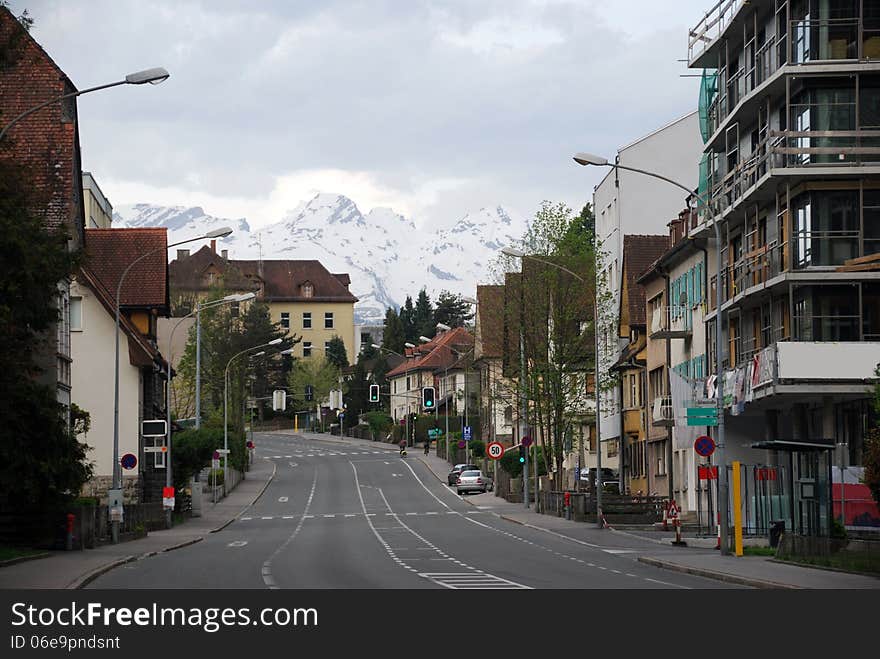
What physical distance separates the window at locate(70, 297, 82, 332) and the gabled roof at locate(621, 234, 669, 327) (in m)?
25.8

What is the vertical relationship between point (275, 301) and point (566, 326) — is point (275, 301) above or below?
above

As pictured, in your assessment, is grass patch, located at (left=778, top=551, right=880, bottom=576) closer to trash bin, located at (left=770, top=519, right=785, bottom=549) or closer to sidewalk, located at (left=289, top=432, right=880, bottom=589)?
sidewalk, located at (left=289, top=432, right=880, bottom=589)

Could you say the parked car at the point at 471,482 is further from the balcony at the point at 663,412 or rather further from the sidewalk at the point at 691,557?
the balcony at the point at 663,412

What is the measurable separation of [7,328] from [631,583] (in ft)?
38.9

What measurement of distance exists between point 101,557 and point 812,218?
21.8 m

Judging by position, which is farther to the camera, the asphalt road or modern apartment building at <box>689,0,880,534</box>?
modern apartment building at <box>689,0,880,534</box>

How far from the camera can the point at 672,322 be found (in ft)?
211

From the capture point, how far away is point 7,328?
28219 millimetres

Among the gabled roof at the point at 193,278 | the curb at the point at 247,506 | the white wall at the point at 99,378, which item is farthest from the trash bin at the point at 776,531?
the gabled roof at the point at 193,278

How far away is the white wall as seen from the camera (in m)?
62.8

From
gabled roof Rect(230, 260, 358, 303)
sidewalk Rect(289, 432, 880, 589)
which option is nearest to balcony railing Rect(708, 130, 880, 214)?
sidewalk Rect(289, 432, 880, 589)
